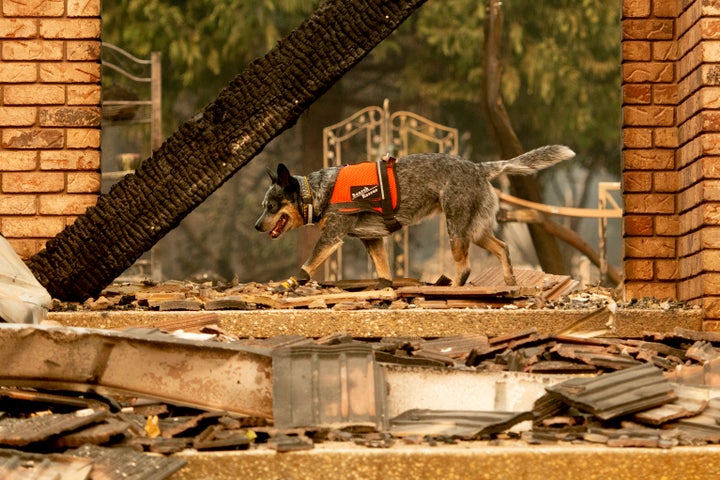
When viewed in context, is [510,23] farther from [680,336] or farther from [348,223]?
[680,336]

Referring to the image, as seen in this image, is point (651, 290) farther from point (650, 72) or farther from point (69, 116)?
point (69, 116)

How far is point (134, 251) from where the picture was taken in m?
7.12

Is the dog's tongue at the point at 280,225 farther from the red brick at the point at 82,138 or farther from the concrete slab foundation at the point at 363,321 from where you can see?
the concrete slab foundation at the point at 363,321

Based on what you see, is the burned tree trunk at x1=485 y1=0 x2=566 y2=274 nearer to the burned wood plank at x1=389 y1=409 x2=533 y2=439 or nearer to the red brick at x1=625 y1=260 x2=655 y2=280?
the red brick at x1=625 y1=260 x2=655 y2=280

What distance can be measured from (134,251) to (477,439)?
3401mm

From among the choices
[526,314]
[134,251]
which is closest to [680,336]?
[526,314]

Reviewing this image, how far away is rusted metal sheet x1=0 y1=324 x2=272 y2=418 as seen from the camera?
4566 millimetres

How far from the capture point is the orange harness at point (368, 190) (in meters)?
7.75

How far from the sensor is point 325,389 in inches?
176

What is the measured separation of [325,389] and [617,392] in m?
1.16

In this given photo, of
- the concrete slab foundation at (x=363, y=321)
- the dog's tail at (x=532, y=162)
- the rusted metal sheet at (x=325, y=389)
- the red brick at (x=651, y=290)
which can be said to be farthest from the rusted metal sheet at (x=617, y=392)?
the dog's tail at (x=532, y=162)

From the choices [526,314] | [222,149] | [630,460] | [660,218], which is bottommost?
[630,460]

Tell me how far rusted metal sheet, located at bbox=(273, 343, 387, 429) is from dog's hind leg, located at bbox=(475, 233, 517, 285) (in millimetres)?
3141

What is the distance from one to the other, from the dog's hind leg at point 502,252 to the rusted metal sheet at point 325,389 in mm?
3141
